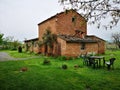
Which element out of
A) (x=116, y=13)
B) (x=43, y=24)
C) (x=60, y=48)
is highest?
(x=43, y=24)

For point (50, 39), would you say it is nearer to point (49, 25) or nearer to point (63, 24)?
point (63, 24)

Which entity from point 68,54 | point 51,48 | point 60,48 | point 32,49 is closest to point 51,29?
point 51,48

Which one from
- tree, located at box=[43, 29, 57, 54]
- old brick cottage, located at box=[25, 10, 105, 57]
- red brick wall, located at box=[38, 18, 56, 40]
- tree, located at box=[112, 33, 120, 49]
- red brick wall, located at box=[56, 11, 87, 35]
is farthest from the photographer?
tree, located at box=[112, 33, 120, 49]

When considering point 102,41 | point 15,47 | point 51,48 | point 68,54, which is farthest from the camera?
point 15,47

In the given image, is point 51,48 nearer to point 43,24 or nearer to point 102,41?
point 43,24

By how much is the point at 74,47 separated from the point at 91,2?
18007 millimetres

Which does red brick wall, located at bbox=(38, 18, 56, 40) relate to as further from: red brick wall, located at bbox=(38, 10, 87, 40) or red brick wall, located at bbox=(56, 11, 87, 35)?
red brick wall, located at bbox=(56, 11, 87, 35)

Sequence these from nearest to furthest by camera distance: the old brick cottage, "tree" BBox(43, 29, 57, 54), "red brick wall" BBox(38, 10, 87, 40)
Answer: the old brick cottage < "tree" BBox(43, 29, 57, 54) < "red brick wall" BBox(38, 10, 87, 40)

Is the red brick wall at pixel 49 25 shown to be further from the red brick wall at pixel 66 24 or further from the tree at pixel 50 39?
the tree at pixel 50 39

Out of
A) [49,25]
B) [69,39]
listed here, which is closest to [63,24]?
[49,25]

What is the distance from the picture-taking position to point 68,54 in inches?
1019

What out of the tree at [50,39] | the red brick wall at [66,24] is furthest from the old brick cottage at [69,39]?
the tree at [50,39]

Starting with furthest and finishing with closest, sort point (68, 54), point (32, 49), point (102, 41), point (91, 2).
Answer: point (32, 49)
point (102, 41)
point (68, 54)
point (91, 2)

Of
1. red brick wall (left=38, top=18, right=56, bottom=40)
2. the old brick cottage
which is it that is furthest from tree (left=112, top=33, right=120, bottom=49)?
red brick wall (left=38, top=18, right=56, bottom=40)
